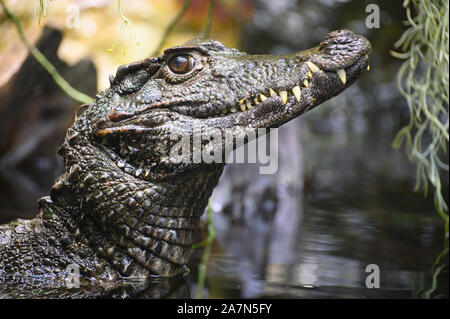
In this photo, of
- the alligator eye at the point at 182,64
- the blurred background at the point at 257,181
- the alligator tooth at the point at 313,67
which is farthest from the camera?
the blurred background at the point at 257,181

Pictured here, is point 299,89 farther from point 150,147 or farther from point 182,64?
point 150,147

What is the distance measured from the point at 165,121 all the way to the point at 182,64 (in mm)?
317

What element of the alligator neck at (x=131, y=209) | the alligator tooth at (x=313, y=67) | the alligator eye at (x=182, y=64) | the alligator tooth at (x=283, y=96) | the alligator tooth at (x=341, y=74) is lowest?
the alligator neck at (x=131, y=209)

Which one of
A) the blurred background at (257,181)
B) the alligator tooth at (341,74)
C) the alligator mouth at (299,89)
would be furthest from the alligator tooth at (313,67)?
the blurred background at (257,181)

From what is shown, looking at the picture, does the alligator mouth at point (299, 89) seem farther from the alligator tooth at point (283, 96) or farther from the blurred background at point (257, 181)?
the blurred background at point (257, 181)

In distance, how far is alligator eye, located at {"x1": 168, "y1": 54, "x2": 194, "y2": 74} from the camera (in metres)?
2.78

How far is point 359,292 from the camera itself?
297cm

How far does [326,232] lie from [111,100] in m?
2.53

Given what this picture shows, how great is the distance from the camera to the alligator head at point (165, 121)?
2.66 m

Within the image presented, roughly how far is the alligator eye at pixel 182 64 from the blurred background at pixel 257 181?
0.51 m

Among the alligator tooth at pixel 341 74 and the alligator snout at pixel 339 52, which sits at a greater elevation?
the alligator snout at pixel 339 52

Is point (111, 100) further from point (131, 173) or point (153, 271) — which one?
point (153, 271)

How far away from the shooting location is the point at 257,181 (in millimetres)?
6137

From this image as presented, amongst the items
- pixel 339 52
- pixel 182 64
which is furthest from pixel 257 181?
pixel 339 52
